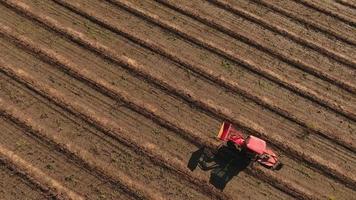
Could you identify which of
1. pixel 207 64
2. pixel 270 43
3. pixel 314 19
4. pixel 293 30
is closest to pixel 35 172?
pixel 207 64

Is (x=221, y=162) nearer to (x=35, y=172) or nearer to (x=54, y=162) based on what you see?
(x=54, y=162)

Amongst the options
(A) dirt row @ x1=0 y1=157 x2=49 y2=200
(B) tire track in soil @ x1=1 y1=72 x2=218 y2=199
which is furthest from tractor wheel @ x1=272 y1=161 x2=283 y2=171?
(A) dirt row @ x1=0 y1=157 x2=49 y2=200

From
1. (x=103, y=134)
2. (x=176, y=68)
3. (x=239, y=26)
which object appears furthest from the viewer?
(x=239, y=26)

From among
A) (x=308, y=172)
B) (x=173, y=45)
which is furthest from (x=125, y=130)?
(x=308, y=172)

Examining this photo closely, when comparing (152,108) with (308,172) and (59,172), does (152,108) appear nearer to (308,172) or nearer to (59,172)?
(59,172)

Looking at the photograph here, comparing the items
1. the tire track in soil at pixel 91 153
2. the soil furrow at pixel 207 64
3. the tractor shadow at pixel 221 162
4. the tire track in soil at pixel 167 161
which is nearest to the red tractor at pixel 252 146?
the tractor shadow at pixel 221 162
